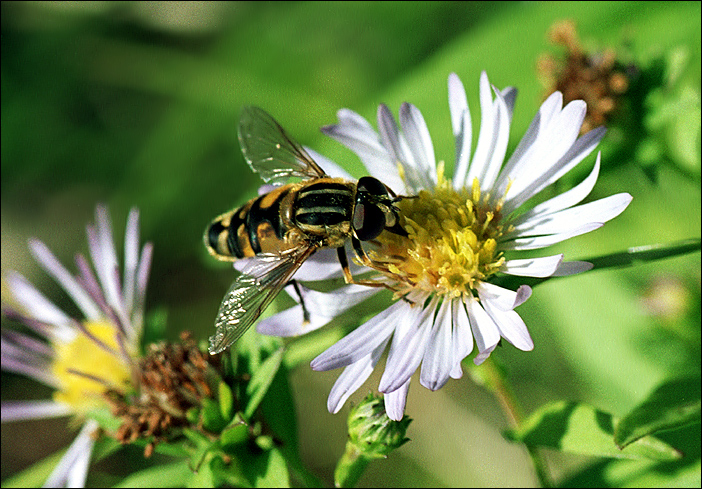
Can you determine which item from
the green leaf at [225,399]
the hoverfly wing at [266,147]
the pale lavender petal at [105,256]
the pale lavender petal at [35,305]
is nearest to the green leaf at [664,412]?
the green leaf at [225,399]

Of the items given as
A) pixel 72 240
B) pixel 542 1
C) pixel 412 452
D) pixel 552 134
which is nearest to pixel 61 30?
pixel 72 240

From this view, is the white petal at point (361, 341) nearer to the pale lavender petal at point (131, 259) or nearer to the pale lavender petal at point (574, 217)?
the pale lavender petal at point (574, 217)

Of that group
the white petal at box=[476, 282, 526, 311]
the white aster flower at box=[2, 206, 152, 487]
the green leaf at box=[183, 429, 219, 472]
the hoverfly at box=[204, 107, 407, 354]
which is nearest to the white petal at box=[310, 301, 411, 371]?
the hoverfly at box=[204, 107, 407, 354]

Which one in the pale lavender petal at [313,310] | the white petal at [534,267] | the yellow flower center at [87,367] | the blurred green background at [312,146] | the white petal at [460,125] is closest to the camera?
the white petal at [534,267]

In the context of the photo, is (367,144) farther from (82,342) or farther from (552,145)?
(82,342)

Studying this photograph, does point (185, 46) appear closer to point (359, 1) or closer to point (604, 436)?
point (359, 1)

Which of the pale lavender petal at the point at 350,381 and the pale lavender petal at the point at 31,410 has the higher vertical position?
the pale lavender petal at the point at 31,410

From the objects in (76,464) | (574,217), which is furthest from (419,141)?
(76,464)

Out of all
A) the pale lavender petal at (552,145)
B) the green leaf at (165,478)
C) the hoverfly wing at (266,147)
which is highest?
the hoverfly wing at (266,147)

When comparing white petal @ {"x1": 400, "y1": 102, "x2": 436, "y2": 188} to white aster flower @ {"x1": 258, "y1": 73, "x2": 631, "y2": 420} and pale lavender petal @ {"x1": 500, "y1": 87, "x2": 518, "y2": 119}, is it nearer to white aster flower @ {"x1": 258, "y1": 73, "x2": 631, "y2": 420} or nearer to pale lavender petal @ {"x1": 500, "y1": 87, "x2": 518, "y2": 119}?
white aster flower @ {"x1": 258, "y1": 73, "x2": 631, "y2": 420}
